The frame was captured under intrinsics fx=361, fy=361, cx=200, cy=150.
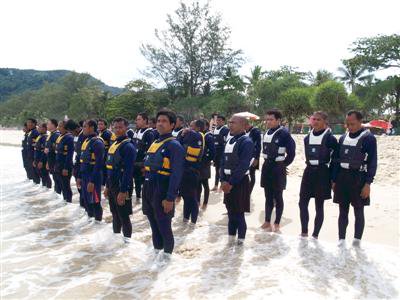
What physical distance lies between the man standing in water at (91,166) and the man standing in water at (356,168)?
12.9 ft

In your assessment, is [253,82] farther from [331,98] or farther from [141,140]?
[141,140]

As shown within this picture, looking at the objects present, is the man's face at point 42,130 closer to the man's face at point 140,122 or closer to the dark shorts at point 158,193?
the man's face at point 140,122

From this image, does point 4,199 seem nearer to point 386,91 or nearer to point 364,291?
point 364,291

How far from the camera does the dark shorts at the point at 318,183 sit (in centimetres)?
541

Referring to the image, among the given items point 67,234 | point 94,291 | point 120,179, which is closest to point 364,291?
point 94,291

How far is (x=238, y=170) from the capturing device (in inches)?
197

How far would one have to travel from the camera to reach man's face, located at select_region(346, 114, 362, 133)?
5133mm

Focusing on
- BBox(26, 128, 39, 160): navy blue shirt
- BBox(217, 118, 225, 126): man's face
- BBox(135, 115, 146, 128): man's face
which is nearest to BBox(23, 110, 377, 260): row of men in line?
BBox(135, 115, 146, 128): man's face

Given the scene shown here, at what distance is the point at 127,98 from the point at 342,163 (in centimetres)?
4444

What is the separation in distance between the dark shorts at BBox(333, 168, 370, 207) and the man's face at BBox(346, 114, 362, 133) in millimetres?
606

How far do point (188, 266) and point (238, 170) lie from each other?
145cm

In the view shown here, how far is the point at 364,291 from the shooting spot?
4062mm

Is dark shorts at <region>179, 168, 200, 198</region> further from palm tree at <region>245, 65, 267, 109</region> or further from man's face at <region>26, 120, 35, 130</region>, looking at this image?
palm tree at <region>245, 65, 267, 109</region>

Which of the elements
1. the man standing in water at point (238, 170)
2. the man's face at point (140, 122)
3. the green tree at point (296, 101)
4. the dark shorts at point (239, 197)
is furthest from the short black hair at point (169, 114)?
the green tree at point (296, 101)
